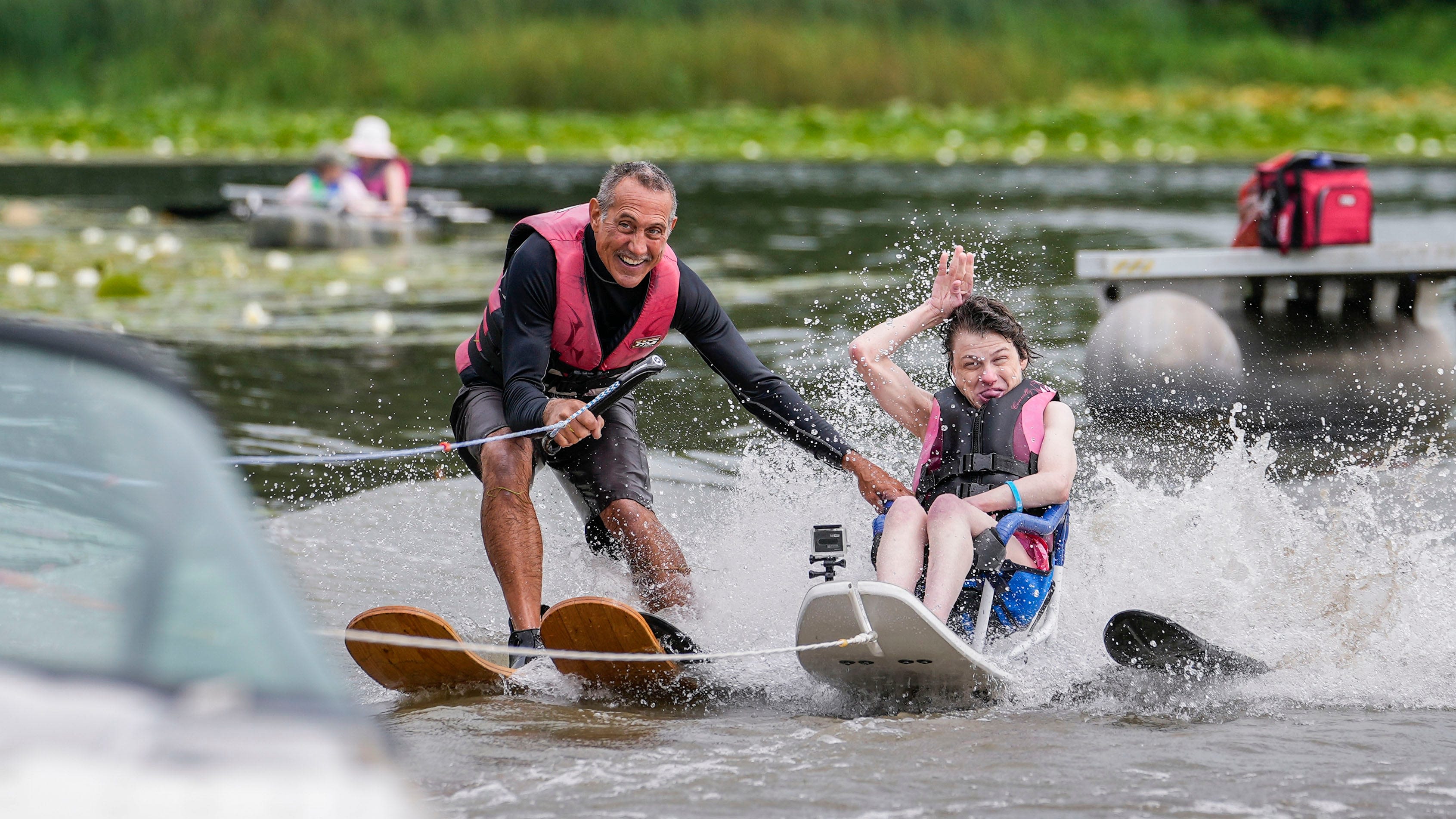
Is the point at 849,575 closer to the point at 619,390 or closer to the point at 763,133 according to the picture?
the point at 619,390

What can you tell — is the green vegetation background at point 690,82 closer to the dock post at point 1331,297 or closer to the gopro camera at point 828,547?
the dock post at point 1331,297

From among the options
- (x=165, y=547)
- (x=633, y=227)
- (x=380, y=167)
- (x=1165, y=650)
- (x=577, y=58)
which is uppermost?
(x=577, y=58)

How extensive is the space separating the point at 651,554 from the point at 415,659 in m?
0.97

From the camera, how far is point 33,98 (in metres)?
40.2

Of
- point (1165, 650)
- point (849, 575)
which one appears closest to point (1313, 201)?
point (849, 575)

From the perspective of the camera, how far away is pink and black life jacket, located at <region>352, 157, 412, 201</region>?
1672 centimetres

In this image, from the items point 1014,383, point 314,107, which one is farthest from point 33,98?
point 1014,383

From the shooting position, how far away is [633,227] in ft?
15.3

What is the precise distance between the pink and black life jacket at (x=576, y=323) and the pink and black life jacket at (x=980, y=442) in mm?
938

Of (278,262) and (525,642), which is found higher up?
(278,262)

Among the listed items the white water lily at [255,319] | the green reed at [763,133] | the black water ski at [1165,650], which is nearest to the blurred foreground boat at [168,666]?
the black water ski at [1165,650]

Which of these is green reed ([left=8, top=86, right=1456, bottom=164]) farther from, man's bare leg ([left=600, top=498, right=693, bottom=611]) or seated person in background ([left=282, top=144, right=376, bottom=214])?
man's bare leg ([left=600, top=498, right=693, bottom=611])

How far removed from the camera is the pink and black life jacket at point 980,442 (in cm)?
464

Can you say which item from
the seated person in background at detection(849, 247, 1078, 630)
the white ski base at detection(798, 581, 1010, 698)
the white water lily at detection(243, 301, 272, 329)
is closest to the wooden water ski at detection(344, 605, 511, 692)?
the white ski base at detection(798, 581, 1010, 698)
